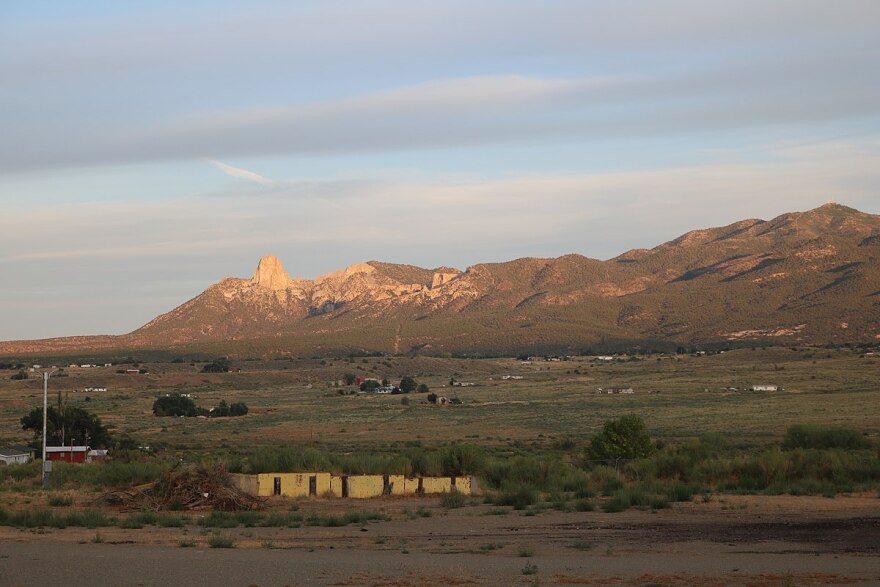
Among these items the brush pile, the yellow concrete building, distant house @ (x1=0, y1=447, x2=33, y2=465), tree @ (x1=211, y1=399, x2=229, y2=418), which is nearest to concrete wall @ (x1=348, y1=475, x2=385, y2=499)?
the yellow concrete building

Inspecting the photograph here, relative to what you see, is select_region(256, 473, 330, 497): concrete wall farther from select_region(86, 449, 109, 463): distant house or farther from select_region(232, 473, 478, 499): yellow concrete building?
select_region(86, 449, 109, 463): distant house

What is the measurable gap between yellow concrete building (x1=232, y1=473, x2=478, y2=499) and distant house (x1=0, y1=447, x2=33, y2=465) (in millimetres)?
14704

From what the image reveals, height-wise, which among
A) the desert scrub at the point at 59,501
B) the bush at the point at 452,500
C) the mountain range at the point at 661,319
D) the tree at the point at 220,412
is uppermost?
the mountain range at the point at 661,319

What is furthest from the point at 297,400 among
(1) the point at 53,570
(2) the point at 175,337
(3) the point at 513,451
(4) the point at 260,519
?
(2) the point at 175,337

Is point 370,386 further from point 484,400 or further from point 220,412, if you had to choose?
point 220,412

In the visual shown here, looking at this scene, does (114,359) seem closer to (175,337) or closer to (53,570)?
(175,337)

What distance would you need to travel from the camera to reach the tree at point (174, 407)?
8381 cm

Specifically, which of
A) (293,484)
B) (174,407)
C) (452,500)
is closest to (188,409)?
(174,407)

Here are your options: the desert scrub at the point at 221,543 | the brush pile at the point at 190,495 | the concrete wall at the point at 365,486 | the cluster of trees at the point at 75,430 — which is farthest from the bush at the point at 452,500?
the cluster of trees at the point at 75,430

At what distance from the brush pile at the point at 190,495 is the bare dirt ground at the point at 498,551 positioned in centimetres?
345

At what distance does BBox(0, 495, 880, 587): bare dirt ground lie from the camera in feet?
57.4

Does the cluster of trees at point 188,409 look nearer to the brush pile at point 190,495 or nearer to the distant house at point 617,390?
the distant house at point 617,390

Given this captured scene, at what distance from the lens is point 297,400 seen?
9988 cm

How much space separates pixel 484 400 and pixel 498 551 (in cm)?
7451
